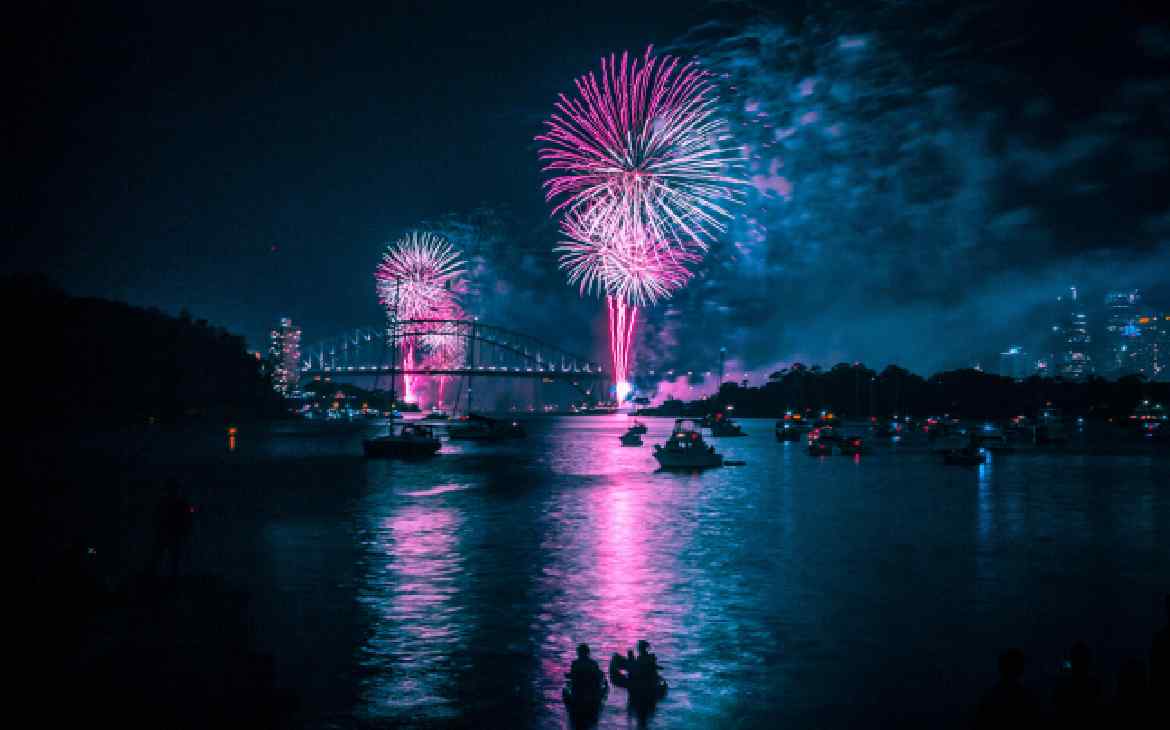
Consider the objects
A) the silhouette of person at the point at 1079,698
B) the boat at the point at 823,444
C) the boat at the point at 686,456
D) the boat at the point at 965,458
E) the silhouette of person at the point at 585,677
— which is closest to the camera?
the silhouette of person at the point at 1079,698

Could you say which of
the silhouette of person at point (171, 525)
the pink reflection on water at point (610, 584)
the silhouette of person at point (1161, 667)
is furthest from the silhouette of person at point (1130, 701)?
the silhouette of person at point (171, 525)

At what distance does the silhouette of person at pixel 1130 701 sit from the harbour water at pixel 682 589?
2.82 meters

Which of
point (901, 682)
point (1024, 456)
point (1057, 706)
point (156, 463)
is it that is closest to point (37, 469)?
point (156, 463)

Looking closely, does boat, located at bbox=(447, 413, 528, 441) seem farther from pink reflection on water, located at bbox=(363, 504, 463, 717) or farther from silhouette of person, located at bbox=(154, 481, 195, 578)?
silhouette of person, located at bbox=(154, 481, 195, 578)

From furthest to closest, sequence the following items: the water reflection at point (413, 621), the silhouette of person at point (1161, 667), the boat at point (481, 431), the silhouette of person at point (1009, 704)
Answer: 1. the boat at point (481, 431)
2. the water reflection at point (413, 621)
3. the silhouette of person at point (1161, 667)
4. the silhouette of person at point (1009, 704)

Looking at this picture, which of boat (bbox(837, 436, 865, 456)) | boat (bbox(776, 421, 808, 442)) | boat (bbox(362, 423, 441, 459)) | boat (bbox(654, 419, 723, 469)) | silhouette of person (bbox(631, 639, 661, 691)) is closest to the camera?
silhouette of person (bbox(631, 639, 661, 691))

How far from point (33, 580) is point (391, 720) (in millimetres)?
7658

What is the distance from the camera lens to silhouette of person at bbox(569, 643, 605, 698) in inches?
464

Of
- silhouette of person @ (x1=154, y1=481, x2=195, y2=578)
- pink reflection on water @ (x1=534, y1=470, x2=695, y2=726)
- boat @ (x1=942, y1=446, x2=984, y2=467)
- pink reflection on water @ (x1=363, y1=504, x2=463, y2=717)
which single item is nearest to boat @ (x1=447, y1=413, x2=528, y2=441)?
boat @ (x1=942, y1=446, x2=984, y2=467)

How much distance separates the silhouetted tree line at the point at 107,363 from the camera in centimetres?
10962

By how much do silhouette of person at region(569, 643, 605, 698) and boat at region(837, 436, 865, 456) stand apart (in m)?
76.6

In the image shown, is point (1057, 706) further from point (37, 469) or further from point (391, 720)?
point (37, 469)

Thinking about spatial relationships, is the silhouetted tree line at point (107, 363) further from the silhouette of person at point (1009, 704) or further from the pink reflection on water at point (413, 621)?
the silhouette of person at point (1009, 704)

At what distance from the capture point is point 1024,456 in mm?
83500
